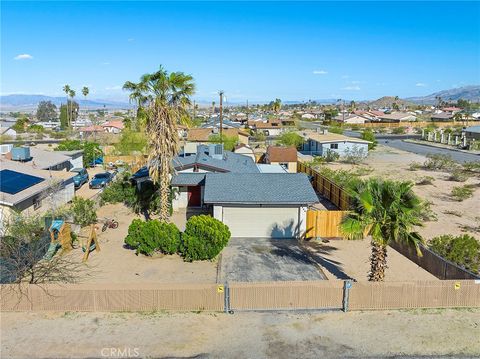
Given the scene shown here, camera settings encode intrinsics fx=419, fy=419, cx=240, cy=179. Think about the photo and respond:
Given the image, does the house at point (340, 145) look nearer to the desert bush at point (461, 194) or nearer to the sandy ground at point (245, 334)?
the desert bush at point (461, 194)

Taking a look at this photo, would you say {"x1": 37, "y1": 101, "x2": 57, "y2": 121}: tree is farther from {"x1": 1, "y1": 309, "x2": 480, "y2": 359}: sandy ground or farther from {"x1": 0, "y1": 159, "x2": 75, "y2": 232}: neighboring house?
{"x1": 1, "y1": 309, "x2": 480, "y2": 359}: sandy ground

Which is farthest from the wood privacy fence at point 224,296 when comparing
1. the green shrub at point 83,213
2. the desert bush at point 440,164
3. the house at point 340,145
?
the house at point 340,145

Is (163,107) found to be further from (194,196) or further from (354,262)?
(354,262)

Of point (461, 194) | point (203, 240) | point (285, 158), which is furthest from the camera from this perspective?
point (285, 158)

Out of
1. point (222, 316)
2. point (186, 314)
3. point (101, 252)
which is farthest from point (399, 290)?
point (101, 252)

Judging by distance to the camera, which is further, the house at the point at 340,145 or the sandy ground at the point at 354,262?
the house at the point at 340,145

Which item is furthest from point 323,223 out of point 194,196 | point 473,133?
point 473,133

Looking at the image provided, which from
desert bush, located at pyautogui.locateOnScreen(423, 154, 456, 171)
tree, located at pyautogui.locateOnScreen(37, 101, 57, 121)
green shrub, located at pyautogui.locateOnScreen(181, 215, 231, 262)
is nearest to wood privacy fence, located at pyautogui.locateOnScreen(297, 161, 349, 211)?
green shrub, located at pyautogui.locateOnScreen(181, 215, 231, 262)
